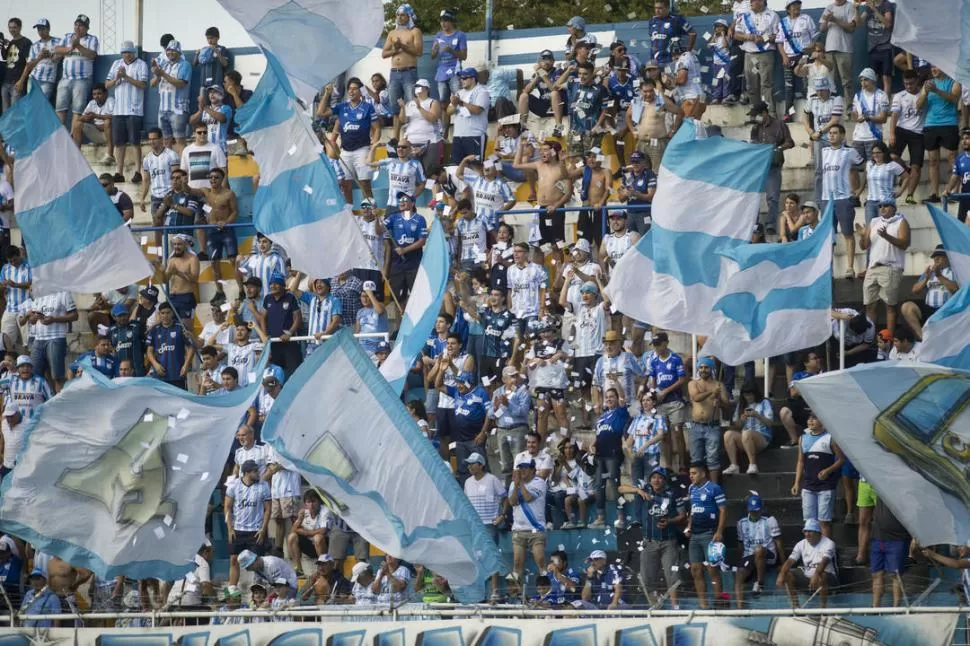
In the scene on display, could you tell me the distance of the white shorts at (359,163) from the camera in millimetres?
27219

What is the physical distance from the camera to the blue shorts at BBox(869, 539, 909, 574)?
20359 mm

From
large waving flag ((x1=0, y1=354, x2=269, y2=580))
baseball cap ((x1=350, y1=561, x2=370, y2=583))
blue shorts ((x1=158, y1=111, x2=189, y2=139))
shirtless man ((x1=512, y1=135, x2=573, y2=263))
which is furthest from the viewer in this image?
blue shorts ((x1=158, y1=111, x2=189, y2=139))

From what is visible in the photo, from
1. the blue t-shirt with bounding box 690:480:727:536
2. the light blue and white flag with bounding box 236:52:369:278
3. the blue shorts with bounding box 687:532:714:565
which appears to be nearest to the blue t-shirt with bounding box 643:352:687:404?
the blue t-shirt with bounding box 690:480:727:536

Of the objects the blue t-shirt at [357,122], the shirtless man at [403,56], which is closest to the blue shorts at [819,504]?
the blue t-shirt at [357,122]

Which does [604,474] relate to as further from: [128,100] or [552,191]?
[128,100]

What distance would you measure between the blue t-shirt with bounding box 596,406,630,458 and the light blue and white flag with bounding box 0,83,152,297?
5.09 meters

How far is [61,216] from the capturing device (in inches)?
819

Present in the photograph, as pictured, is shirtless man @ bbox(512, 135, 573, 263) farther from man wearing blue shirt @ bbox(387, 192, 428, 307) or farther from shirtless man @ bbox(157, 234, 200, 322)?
shirtless man @ bbox(157, 234, 200, 322)

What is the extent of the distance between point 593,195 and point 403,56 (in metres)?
3.83

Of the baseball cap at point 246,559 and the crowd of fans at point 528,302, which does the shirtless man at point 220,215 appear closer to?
the crowd of fans at point 528,302

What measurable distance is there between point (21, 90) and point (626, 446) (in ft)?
40.4

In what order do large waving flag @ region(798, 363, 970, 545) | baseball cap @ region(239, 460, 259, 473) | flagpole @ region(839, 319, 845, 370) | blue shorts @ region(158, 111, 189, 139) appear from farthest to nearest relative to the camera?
1. blue shorts @ region(158, 111, 189, 139)
2. baseball cap @ region(239, 460, 259, 473)
3. flagpole @ region(839, 319, 845, 370)
4. large waving flag @ region(798, 363, 970, 545)

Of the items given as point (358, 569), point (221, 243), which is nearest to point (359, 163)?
point (221, 243)

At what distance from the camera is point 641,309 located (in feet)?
64.5
